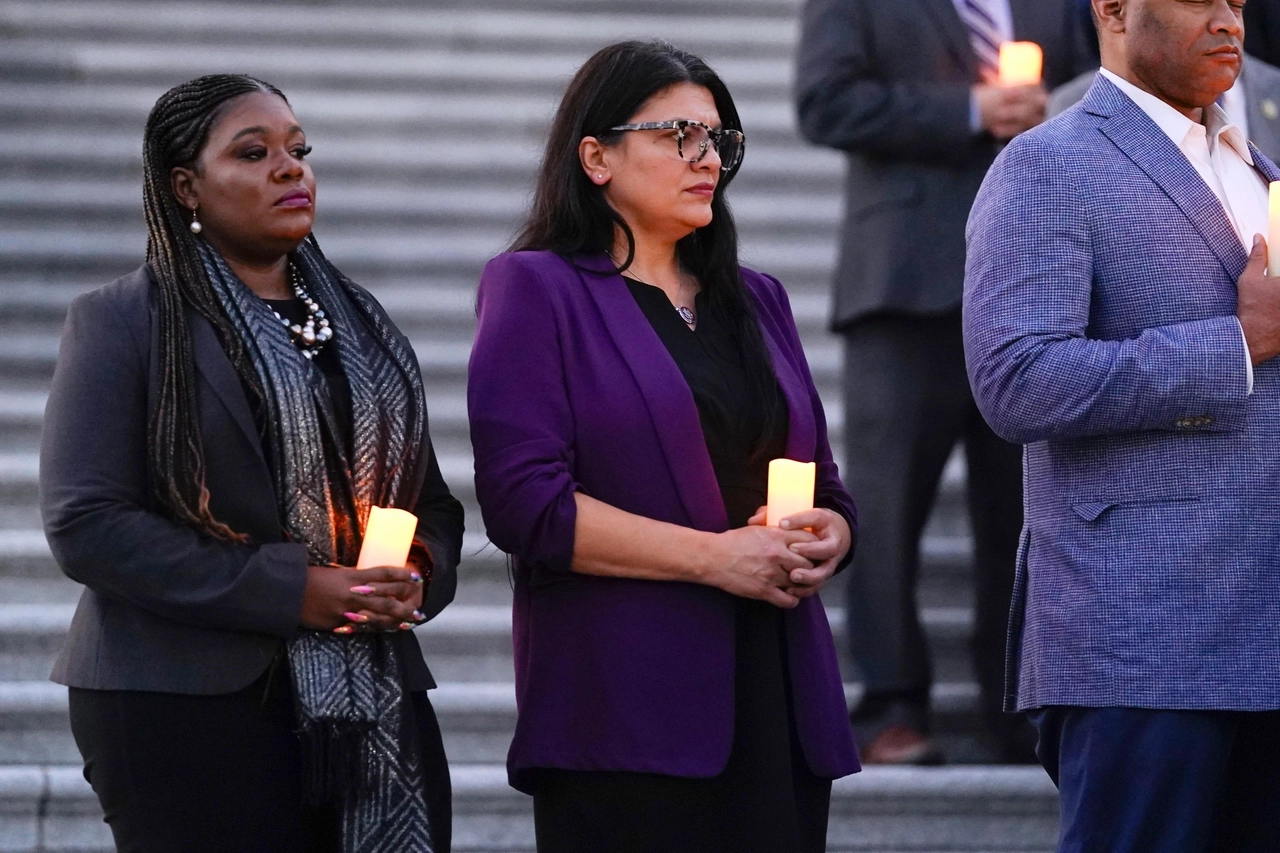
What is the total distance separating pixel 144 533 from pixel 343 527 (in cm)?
31

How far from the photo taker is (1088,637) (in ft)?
8.85

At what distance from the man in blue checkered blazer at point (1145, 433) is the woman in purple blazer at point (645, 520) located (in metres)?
0.34

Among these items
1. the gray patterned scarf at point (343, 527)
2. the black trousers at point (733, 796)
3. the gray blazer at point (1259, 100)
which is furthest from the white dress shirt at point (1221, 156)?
the gray patterned scarf at point (343, 527)

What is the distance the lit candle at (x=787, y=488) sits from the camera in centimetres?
276

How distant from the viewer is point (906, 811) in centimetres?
422

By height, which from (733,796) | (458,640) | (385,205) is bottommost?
(458,640)

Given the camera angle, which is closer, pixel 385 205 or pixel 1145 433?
pixel 1145 433

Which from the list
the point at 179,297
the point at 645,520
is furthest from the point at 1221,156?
the point at 179,297

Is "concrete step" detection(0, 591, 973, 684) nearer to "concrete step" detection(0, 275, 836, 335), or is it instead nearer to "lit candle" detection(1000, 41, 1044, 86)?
"concrete step" detection(0, 275, 836, 335)

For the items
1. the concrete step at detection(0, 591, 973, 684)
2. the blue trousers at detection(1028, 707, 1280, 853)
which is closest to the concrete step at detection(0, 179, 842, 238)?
the concrete step at detection(0, 591, 973, 684)

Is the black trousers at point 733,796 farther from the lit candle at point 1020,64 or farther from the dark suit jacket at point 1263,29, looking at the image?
the dark suit jacket at point 1263,29

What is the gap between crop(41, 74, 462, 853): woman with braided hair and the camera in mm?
2699

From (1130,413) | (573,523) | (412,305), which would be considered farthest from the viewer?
(412,305)

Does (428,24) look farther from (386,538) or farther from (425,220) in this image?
(386,538)
